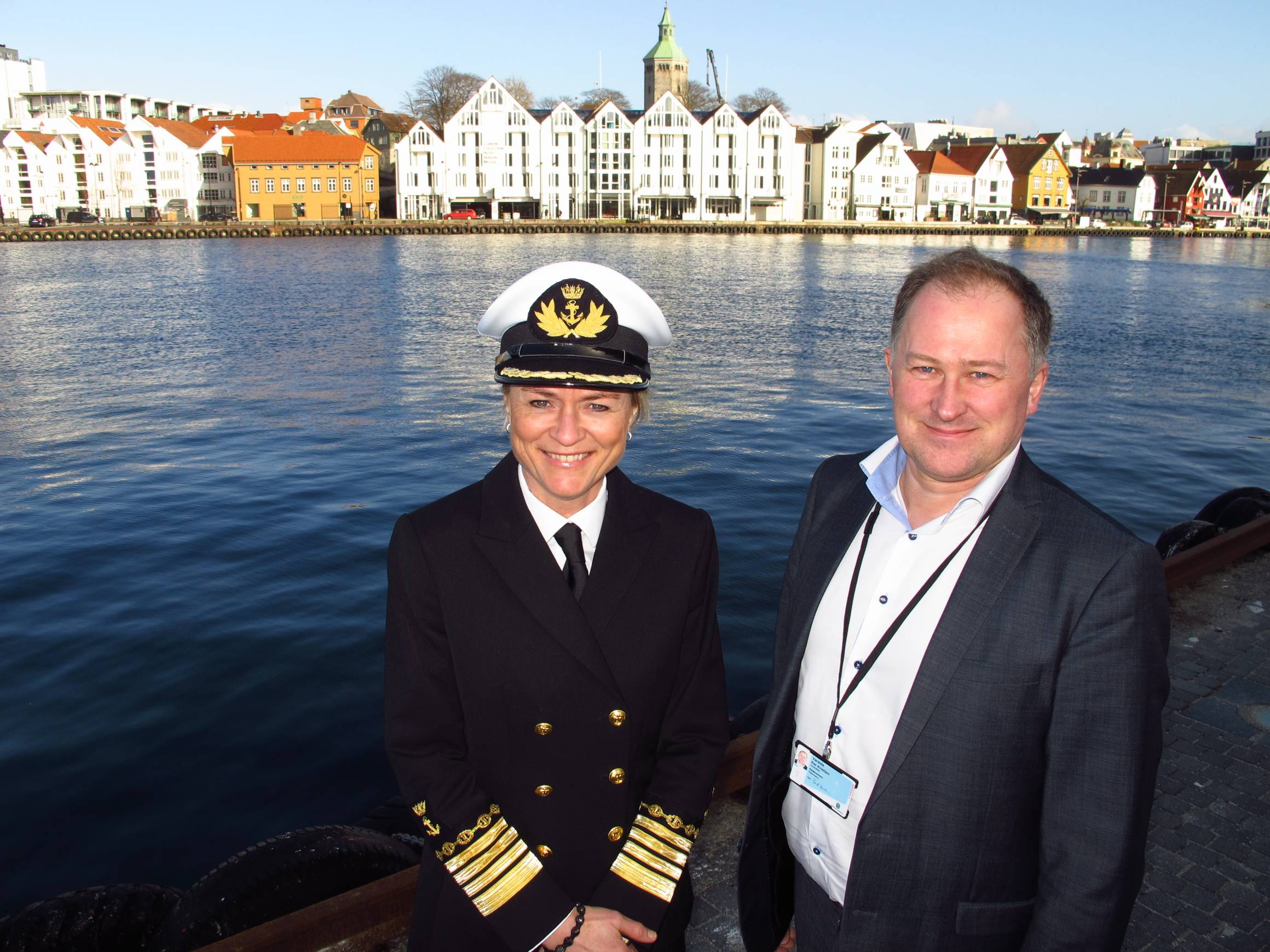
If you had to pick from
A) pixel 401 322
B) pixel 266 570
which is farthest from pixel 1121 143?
pixel 266 570

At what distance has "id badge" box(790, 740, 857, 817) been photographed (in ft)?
7.74

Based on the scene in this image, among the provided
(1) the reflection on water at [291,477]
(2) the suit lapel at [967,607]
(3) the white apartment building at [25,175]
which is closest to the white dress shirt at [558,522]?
(2) the suit lapel at [967,607]

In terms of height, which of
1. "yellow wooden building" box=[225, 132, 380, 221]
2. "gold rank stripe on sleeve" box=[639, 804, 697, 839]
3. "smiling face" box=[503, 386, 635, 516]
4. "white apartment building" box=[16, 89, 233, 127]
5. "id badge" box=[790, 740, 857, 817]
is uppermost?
"white apartment building" box=[16, 89, 233, 127]

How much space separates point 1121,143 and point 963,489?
640 feet

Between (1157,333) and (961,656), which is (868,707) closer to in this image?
(961,656)

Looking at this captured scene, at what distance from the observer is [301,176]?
92375mm

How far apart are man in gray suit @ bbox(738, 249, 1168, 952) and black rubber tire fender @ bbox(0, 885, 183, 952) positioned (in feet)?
9.76

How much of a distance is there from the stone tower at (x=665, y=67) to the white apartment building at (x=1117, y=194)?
5662 cm

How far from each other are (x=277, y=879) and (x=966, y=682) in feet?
10.5

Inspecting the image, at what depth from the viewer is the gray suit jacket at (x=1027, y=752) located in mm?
2016

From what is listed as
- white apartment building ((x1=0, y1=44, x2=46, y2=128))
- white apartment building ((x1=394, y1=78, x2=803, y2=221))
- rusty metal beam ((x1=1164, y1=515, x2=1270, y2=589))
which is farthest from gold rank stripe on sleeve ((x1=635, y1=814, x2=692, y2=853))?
white apartment building ((x1=0, y1=44, x2=46, y2=128))

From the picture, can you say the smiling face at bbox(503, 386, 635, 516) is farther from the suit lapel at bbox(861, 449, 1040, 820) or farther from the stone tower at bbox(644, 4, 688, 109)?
the stone tower at bbox(644, 4, 688, 109)

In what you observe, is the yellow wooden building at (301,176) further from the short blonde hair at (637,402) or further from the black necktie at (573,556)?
the black necktie at (573,556)

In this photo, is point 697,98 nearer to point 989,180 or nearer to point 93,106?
point 989,180
